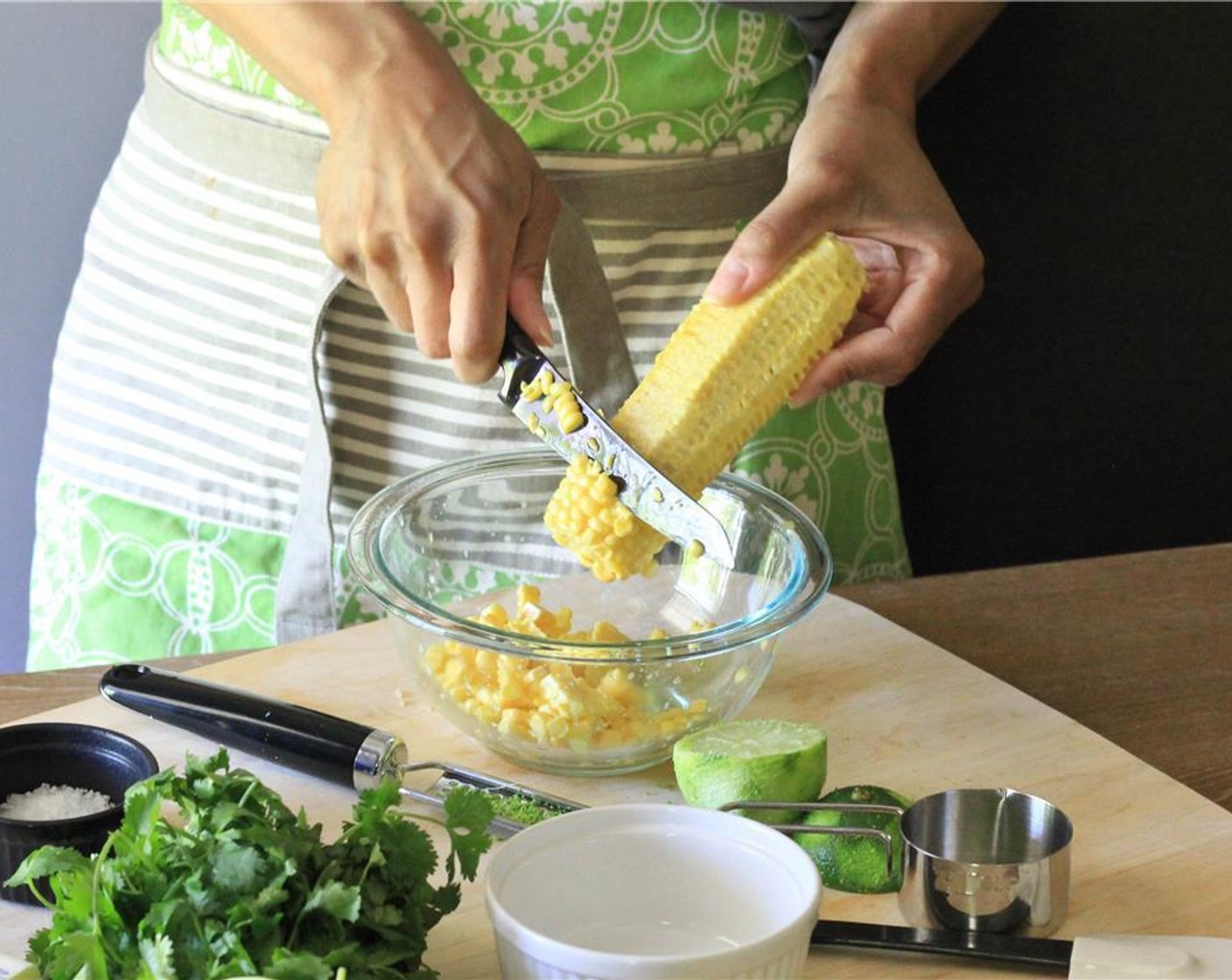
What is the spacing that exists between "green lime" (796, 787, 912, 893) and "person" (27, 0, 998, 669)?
1.20 feet

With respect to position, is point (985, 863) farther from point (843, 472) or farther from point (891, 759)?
point (843, 472)

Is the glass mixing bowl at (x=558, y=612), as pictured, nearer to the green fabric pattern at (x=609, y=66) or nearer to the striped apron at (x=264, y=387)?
the striped apron at (x=264, y=387)

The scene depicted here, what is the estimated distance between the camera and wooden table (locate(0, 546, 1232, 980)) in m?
1.01

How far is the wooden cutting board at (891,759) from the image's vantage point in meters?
0.99

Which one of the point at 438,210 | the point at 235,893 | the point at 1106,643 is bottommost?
the point at 1106,643

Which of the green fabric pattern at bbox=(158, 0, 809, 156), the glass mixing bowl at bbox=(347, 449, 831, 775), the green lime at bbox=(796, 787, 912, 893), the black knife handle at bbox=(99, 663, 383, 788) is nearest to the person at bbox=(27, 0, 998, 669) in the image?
the green fabric pattern at bbox=(158, 0, 809, 156)

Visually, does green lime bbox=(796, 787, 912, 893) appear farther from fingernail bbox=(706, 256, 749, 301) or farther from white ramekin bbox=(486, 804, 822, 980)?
fingernail bbox=(706, 256, 749, 301)

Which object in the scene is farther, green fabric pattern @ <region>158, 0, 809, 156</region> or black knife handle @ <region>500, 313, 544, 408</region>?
green fabric pattern @ <region>158, 0, 809, 156</region>

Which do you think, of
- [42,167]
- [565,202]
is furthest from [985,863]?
[42,167]

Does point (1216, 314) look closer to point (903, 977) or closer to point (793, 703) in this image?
point (793, 703)

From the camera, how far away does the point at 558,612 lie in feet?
4.15

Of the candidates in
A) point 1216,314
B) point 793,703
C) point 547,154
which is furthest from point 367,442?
point 1216,314

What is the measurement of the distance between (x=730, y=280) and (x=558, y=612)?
0.95ft

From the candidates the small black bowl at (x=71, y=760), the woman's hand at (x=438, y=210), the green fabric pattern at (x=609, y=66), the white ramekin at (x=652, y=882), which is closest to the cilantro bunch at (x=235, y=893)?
the white ramekin at (x=652, y=882)
